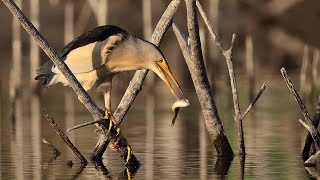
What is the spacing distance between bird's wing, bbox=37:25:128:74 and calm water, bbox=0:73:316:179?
1.14m

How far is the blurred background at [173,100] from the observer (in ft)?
43.7

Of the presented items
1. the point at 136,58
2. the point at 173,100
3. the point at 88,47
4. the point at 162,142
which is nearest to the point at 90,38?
the point at 88,47

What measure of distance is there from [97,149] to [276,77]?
12996 millimetres

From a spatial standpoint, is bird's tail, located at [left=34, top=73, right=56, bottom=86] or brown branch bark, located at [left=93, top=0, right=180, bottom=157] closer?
bird's tail, located at [left=34, top=73, right=56, bottom=86]

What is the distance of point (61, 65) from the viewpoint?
39.3 ft

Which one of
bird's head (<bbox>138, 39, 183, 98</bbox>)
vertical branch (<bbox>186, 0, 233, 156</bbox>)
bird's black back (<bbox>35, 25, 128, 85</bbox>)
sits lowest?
vertical branch (<bbox>186, 0, 233, 156</bbox>)

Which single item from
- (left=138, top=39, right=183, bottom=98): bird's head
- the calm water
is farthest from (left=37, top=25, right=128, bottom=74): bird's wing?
the calm water

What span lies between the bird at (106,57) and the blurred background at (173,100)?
1020mm

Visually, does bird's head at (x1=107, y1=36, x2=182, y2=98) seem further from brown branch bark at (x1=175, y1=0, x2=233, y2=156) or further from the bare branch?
the bare branch

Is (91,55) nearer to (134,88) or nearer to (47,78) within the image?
(47,78)

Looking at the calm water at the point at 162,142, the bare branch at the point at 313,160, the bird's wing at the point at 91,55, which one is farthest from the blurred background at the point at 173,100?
the bird's wing at the point at 91,55

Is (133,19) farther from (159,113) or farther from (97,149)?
(97,149)

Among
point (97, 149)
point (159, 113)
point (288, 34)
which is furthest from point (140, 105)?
point (288, 34)

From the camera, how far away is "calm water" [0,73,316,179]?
1268 centimetres
